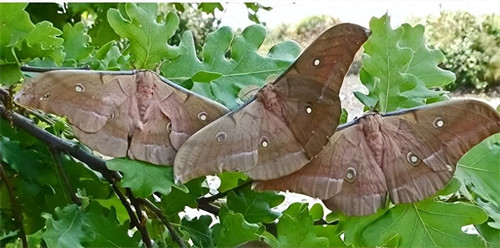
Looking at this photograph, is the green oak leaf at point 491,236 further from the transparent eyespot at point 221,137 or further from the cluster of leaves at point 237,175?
the transparent eyespot at point 221,137

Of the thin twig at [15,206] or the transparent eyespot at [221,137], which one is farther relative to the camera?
the thin twig at [15,206]

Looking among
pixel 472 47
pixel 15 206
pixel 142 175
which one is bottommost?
pixel 472 47

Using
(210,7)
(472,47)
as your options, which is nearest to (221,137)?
(210,7)

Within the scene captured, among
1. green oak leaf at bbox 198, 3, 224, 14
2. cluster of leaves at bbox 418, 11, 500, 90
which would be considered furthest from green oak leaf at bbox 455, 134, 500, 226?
cluster of leaves at bbox 418, 11, 500, 90

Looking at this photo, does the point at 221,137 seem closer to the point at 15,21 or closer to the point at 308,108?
the point at 308,108

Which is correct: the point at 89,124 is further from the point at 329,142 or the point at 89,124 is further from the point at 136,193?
the point at 329,142

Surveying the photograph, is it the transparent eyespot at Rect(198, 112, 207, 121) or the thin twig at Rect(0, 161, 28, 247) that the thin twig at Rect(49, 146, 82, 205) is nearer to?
the thin twig at Rect(0, 161, 28, 247)

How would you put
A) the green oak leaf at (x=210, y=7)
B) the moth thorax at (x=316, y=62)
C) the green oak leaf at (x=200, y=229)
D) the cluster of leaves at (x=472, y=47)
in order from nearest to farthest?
the moth thorax at (x=316, y=62) < the green oak leaf at (x=200, y=229) < the green oak leaf at (x=210, y=7) < the cluster of leaves at (x=472, y=47)

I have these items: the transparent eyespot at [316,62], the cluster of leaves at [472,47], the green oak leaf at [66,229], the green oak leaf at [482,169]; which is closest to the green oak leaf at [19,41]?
the green oak leaf at [66,229]
